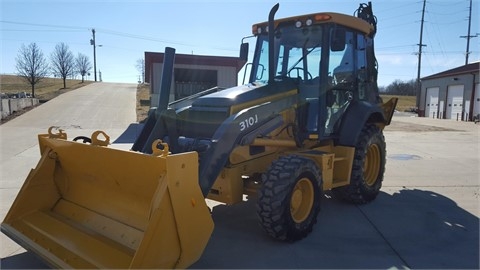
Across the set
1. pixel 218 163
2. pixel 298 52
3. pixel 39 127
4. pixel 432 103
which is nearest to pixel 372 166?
pixel 298 52

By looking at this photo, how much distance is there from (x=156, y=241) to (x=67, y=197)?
6.01ft

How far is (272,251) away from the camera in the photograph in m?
4.05

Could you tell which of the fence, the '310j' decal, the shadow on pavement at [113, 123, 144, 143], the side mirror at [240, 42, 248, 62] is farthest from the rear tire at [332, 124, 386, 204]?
the fence

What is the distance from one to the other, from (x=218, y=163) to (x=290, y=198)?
90cm

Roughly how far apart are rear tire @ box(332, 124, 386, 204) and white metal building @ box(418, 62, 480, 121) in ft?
93.4

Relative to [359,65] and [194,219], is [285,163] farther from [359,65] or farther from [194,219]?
[359,65]

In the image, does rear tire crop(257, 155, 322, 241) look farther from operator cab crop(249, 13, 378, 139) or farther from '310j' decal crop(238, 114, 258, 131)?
operator cab crop(249, 13, 378, 139)

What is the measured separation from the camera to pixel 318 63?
496 centimetres

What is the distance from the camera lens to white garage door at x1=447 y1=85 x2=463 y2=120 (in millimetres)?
32062

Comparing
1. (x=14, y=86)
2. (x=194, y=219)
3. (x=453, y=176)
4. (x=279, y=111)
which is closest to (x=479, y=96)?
(x=453, y=176)

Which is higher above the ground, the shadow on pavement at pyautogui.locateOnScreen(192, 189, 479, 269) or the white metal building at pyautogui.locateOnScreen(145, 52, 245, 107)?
the white metal building at pyautogui.locateOnScreen(145, 52, 245, 107)

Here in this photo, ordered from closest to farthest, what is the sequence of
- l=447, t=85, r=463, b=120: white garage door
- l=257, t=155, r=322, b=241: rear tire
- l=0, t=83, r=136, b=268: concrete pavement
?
l=257, t=155, r=322, b=241: rear tire → l=0, t=83, r=136, b=268: concrete pavement → l=447, t=85, r=463, b=120: white garage door

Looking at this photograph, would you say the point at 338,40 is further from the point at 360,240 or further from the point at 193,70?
the point at 193,70

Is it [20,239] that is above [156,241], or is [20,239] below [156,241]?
below
